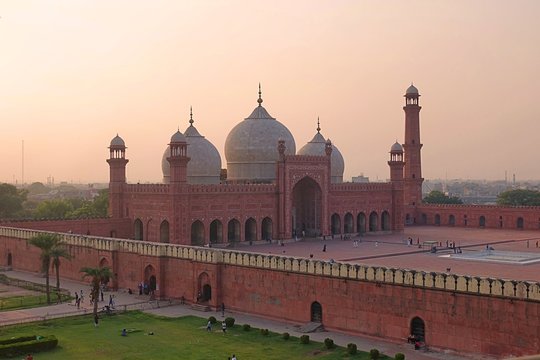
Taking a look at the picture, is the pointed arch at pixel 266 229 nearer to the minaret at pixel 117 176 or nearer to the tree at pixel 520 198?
the minaret at pixel 117 176

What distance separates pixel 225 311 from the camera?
73.6 feet

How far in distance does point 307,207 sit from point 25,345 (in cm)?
2488

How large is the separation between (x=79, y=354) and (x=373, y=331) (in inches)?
295

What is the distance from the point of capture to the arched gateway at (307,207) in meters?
39.8

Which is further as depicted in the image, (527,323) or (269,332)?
(269,332)

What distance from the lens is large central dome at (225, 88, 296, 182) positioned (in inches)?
1577

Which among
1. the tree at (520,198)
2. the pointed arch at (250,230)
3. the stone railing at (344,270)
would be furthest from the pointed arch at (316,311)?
the tree at (520,198)

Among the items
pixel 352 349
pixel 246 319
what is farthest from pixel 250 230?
pixel 352 349

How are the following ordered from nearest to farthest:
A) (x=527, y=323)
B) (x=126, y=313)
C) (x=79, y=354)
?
(x=527, y=323)
(x=79, y=354)
(x=126, y=313)

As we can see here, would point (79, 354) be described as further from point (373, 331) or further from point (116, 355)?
point (373, 331)

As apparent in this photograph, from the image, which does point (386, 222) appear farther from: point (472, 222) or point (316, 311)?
point (316, 311)

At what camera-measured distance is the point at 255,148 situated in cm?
4006

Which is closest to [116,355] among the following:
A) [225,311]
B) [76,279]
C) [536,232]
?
[225,311]

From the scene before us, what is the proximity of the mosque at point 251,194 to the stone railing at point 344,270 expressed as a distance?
23.7 ft
